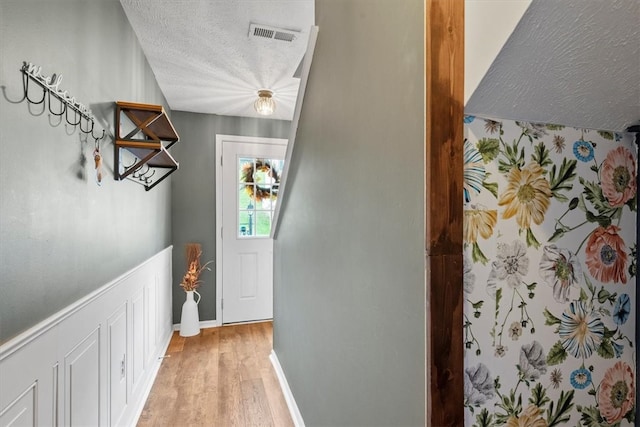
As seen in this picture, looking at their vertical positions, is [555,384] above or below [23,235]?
below

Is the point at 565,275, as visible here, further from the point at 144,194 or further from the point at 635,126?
the point at 144,194

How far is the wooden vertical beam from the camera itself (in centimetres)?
60

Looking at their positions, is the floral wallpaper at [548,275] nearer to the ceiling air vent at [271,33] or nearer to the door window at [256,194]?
the ceiling air vent at [271,33]

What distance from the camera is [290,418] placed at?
6.06 ft

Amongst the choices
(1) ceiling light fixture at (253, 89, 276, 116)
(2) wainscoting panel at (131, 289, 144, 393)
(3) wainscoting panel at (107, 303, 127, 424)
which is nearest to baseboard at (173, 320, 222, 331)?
(2) wainscoting panel at (131, 289, 144, 393)

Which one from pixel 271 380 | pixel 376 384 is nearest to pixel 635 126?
pixel 376 384

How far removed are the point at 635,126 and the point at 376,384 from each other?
882 mm

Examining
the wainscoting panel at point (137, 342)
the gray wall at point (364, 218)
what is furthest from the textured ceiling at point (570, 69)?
the wainscoting panel at point (137, 342)

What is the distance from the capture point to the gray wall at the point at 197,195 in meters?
3.28

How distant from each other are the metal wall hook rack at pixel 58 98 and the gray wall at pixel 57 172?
0.03 m

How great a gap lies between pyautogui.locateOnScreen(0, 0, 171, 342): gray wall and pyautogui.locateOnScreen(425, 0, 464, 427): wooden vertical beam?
1.09 meters

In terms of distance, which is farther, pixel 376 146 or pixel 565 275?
pixel 376 146

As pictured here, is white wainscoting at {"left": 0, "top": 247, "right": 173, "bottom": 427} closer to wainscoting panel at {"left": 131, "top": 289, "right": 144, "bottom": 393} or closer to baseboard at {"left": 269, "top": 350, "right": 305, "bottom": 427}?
wainscoting panel at {"left": 131, "top": 289, "right": 144, "bottom": 393}

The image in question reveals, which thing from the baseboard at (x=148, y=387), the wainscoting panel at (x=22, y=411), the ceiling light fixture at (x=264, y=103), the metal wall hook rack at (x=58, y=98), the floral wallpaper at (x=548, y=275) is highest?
the ceiling light fixture at (x=264, y=103)
